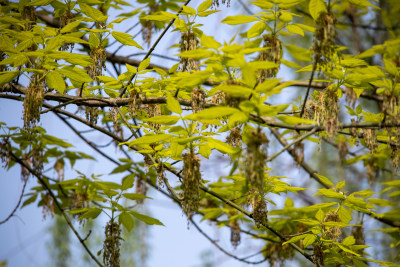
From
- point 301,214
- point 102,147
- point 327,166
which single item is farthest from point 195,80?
point 327,166

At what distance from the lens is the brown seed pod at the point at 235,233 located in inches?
95.7

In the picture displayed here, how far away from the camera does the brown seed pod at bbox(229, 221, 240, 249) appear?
243 centimetres

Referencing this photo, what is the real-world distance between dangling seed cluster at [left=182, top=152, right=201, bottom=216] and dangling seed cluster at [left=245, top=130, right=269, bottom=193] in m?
0.22

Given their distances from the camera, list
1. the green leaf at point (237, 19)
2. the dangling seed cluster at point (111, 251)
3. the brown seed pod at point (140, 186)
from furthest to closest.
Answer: the brown seed pod at point (140, 186), the dangling seed cluster at point (111, 251), the green leaf at point (237, 19)

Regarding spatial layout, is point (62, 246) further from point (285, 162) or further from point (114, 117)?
point (114, 117)

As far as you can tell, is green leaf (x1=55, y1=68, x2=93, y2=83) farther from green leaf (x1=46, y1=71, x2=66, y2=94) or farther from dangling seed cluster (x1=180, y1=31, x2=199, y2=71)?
dangling seed cluster (x1=180, y1=31, x2=199, y2=71)

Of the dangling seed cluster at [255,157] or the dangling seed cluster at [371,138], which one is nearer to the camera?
the dangling seed cluster at [255,157]

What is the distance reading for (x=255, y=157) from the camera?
3.81 ft

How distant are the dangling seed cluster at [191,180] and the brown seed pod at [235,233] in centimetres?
118

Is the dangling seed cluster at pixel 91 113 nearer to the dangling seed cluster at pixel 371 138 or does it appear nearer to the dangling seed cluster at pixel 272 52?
the dangling seed cluster at pixel 272 52

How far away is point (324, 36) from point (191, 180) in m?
0.71

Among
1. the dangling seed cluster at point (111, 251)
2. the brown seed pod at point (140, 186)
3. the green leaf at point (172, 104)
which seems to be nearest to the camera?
the green leaf at point (172, 104)

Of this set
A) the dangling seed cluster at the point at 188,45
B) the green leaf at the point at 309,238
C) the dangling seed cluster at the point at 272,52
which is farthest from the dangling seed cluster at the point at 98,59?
the green leaf at the point at 309,238

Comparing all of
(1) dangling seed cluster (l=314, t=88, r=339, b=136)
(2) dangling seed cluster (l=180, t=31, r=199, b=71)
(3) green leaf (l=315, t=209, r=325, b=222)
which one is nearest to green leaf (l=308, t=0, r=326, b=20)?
(1) dangling seed cluster (l=314, t=88, r=339, b=136)
